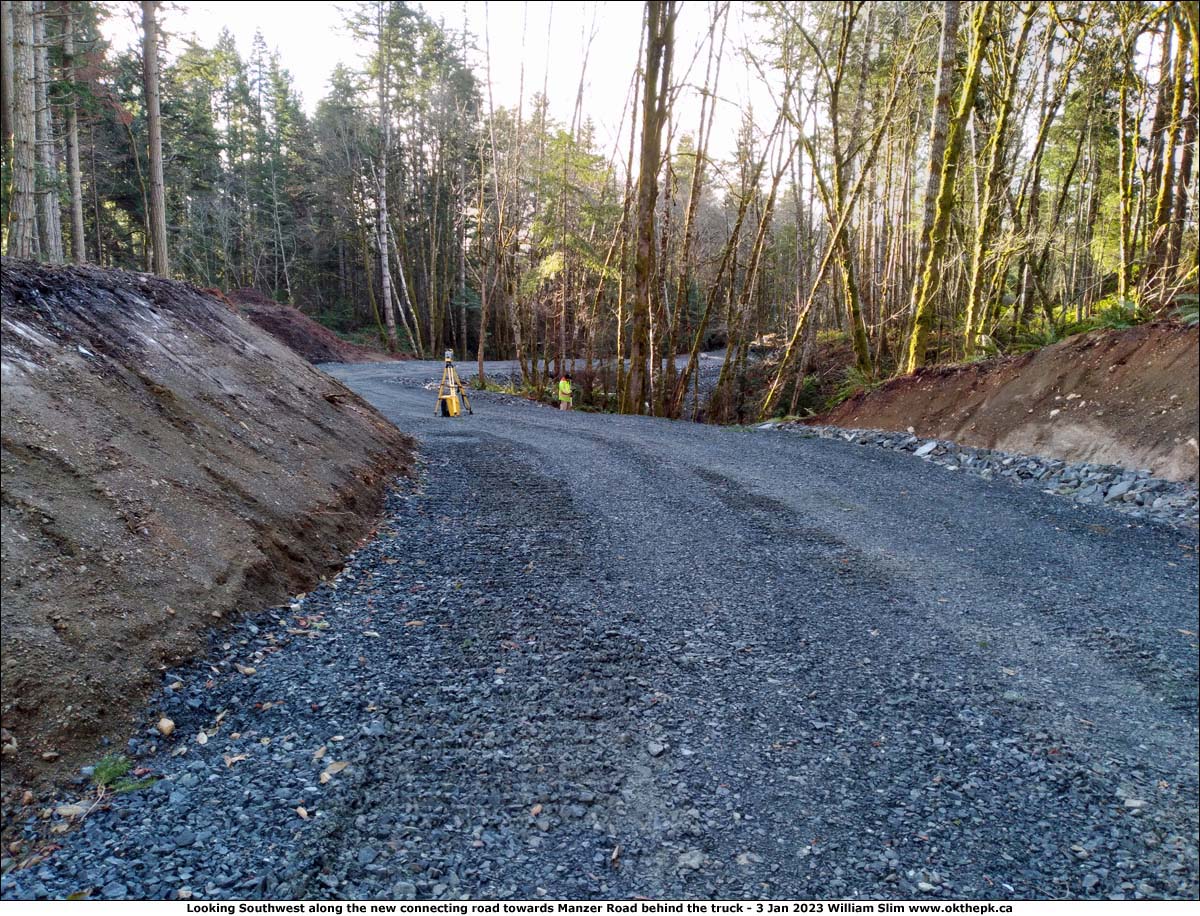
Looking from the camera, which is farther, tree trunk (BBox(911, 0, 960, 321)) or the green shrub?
tree trunk (BBox(911, 0, 960, 321))

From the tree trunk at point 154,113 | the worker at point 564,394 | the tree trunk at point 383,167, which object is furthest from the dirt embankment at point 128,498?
the tree trunk at point 383,167

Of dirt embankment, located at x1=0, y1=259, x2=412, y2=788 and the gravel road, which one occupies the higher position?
dirt embankment, located at x1=0, y1=259, x2=412, y2=788

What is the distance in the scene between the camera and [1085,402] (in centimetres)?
679

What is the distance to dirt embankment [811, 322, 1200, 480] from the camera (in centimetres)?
588

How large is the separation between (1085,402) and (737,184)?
1169 cm

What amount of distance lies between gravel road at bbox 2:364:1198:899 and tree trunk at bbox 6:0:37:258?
9.63m

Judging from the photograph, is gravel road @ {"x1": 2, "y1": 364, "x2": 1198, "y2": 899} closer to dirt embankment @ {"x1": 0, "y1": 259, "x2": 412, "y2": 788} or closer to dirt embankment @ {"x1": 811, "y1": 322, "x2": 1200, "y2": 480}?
dirt embankment @ {"x1": 0, "y1": 259, "x2": 412, "y2": 788}

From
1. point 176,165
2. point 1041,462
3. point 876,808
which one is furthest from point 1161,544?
point 176,165

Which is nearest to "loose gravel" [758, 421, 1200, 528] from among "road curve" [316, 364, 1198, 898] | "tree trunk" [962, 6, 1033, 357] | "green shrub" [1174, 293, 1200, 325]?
"road curve" [316, 364, 1198, 898]

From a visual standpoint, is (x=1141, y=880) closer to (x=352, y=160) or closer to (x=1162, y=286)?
(x=1162, y=286)

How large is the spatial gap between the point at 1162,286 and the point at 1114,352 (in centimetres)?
143

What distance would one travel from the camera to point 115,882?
174 cm

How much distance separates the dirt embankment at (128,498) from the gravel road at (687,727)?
0.23 meters

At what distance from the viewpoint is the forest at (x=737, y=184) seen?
10.2m
